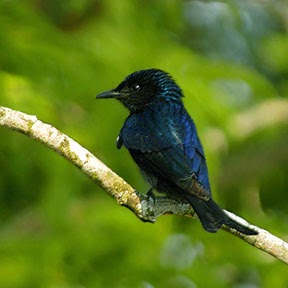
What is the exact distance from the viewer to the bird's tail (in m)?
5.52

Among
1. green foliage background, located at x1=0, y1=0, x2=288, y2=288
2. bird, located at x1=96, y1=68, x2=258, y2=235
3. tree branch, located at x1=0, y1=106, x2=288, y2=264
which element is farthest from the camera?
green foliage background, located at x1=0, y1=0, x2=288, y2=288

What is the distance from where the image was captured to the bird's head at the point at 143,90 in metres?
6.93

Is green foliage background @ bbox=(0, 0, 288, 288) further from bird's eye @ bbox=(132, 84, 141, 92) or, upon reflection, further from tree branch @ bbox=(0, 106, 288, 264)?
tree branch @ bbox=(0, 106, 288, 264)

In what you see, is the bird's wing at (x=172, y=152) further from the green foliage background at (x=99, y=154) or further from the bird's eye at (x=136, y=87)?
the green foliage background at (x=99, y=154)

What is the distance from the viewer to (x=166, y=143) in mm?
6176

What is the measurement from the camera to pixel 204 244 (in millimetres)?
8359

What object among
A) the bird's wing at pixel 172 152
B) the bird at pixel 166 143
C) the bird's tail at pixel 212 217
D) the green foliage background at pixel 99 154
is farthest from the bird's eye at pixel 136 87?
the bird's tail at pixel 212 217

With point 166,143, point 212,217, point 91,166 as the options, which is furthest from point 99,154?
point 91,166

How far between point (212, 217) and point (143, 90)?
4.71 feet

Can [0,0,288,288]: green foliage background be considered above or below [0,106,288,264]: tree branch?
above

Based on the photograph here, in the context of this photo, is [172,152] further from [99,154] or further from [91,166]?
[99,154]

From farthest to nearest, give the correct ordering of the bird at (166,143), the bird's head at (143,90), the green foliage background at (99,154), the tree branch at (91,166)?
the green foliage background at (99,154)
the bird's head at (143,90)
the bird at (166,143)
the tree branch at (91,166)

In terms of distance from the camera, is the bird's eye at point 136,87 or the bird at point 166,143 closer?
the bird at point 166,143

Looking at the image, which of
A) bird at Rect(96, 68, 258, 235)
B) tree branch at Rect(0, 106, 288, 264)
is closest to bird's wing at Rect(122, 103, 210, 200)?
bird at Rect(96, 68, 258, 235)
